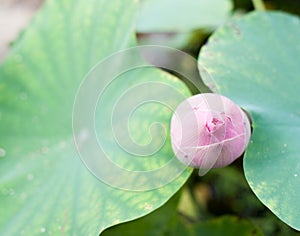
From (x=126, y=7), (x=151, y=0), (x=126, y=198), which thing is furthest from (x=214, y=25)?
(x=126, y=198)

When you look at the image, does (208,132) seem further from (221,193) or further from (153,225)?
(221,193)

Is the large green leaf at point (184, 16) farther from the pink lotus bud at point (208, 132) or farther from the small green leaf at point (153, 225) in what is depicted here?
the pink lotus bud at point (208, 132)

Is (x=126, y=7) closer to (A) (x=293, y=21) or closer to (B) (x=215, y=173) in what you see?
(A) (x=293, y=21)

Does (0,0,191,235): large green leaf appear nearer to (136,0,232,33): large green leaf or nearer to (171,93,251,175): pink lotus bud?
(171,93,251,175): pink lotus bud

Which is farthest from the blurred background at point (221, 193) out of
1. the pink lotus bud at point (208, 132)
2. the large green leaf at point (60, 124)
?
the pink lotus bud at point (208, 132)

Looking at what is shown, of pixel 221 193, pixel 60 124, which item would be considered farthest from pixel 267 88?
pixel 221 193

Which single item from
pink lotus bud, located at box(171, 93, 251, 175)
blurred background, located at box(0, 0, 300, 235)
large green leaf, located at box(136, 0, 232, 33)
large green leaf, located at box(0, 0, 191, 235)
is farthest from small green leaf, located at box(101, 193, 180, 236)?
large green leaf, located at box(136, 0, 232, 33)
